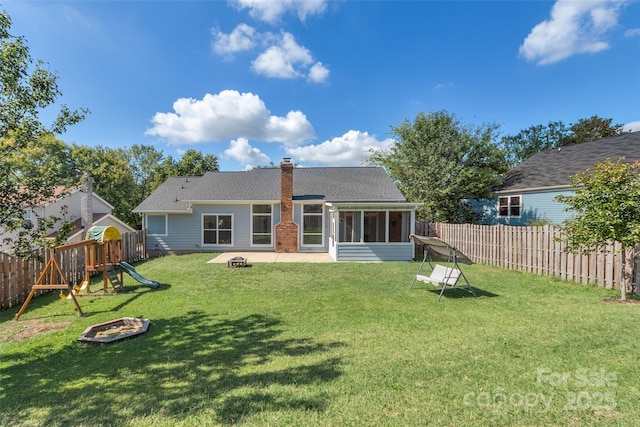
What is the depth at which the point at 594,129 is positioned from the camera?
1153 inches

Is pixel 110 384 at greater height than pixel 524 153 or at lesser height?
lesser

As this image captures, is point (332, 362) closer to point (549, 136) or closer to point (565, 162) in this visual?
point (565, 162)

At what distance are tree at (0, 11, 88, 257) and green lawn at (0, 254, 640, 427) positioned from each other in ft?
6.14

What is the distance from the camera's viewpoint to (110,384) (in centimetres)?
306

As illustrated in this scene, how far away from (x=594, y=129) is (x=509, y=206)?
22.1 metres

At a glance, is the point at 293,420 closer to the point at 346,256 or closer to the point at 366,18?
the point at 346,256

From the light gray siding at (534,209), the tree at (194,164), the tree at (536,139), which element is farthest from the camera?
the tree at (536,139)

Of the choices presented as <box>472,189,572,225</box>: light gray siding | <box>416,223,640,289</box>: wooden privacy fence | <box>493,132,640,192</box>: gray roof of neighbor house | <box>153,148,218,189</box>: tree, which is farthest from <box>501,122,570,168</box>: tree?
<box>153,148,218,189</box>: tree

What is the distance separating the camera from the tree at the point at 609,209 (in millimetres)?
5895

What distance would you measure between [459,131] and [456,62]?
6.48 meters

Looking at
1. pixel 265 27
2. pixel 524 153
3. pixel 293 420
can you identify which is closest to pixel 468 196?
pixel 265 27

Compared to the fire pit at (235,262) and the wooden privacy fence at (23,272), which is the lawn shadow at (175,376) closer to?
the wooden privacy fence at (23,272)

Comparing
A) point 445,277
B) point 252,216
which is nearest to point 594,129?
point 445,277

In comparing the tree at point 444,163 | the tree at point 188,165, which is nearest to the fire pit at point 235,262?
the tree at point 444,163
